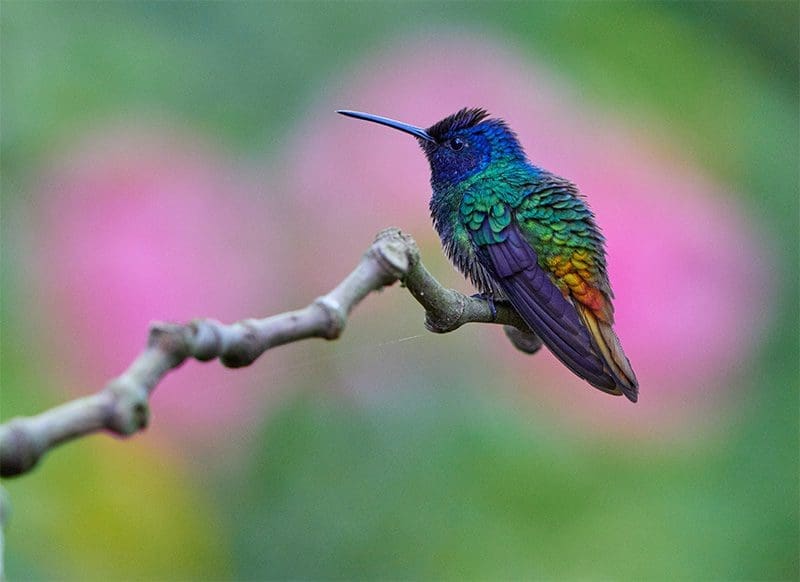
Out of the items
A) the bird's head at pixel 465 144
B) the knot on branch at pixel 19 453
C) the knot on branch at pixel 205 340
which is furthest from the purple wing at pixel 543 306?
the knot on branch at pixel 19 453

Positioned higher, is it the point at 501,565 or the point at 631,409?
the point at 631,409

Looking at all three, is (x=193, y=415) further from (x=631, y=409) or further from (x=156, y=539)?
(x=631, y=409)

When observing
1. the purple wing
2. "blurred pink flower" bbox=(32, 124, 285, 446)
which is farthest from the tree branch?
"blurred pink flower" bbox=(32, 124, 285, 446)

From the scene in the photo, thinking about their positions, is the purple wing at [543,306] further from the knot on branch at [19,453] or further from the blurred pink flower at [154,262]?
the knot on branch at [19,453]

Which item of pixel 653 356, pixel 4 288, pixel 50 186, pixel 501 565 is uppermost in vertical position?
pixel 50 186

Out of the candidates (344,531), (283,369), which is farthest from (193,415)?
(344,531)

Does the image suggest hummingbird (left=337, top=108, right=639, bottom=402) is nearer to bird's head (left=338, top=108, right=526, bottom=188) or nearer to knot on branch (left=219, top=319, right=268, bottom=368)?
bird's head (left=338, top=108, right=526, bottom=188)
